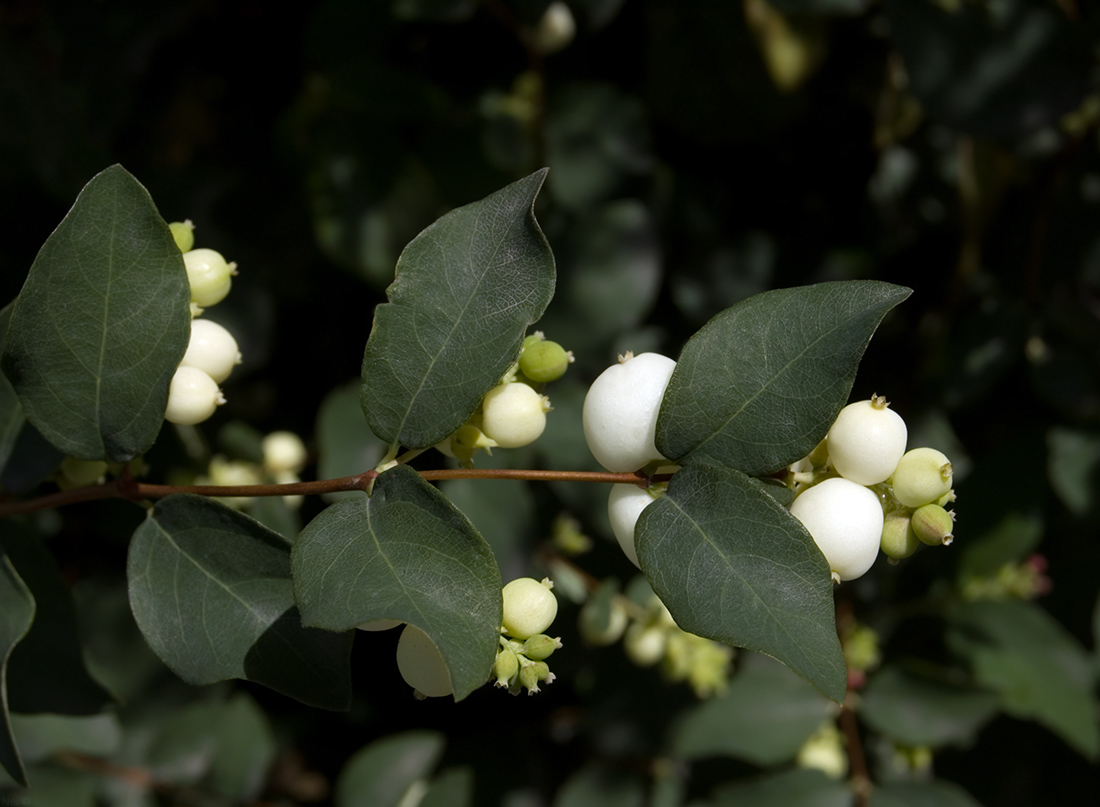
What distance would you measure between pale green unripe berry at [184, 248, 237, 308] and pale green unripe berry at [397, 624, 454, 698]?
392mm

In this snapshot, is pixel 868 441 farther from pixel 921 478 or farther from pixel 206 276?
pixel 206 276

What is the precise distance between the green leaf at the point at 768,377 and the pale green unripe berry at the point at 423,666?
10.1 inches

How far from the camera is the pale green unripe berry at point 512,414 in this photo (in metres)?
0.82

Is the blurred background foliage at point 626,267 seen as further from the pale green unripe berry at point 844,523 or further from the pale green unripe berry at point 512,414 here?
the pale green unripe berry at point 844,523

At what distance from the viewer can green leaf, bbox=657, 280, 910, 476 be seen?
72 centimetres

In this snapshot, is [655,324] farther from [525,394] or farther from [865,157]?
[525,394]

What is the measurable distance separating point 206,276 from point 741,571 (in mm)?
578

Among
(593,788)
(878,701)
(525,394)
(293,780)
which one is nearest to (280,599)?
(525,394)

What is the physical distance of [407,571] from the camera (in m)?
0.71

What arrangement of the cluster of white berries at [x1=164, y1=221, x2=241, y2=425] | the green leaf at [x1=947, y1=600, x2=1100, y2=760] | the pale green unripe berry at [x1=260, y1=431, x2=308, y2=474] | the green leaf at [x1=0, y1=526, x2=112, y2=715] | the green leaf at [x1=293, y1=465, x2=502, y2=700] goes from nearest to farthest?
the green leaf at [x1=293, y1=465, x2=502, y2=700]
the cluster of white berries at [x1=164, y1=221, x2=241, y2=425]
the green leaf at [x1=0, y1=526, x2=112, y2=715]
the pale green unripe berry at [x1=260, y1=431, x2=308, y2=474]
the green leaf at [x1=947, y1=600, x2=1100, y2=760]

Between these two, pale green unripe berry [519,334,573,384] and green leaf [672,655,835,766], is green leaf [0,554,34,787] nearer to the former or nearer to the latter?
pale green unripe berry [519,334,573,384]

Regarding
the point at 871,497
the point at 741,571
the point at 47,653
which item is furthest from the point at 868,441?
the point at 47,653

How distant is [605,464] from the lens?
0.83 meters

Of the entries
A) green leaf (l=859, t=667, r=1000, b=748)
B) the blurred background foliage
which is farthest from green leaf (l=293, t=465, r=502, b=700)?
green leaf (l=859, t=667, r=1000, b=748)
